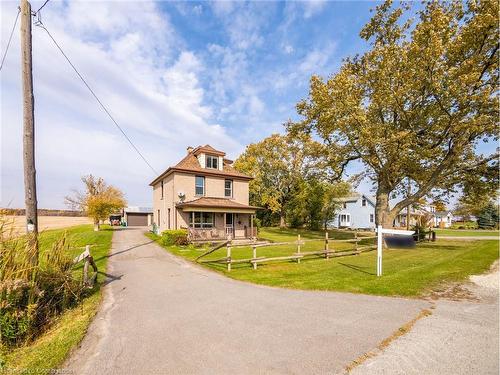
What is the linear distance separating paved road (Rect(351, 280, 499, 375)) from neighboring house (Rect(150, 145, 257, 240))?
695 inches

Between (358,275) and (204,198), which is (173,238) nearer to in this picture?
(204,198)

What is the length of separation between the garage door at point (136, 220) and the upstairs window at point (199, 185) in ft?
110

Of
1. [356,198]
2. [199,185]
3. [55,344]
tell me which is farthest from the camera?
[356,198]

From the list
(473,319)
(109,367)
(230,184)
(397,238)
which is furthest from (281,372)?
(230,184)

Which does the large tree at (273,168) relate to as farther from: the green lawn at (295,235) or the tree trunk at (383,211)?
the tree trunk at (383,211)

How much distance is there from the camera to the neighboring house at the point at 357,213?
4741 cm

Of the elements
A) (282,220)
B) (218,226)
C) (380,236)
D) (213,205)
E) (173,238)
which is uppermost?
(213,205)

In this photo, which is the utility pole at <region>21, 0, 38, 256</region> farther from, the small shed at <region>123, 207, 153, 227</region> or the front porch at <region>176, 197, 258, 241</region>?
the small shed at <region>123, 207, 153, 227</region>

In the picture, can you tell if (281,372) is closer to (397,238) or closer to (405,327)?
(405,327)

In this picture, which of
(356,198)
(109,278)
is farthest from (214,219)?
(356,198)

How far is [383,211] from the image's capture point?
21141mm

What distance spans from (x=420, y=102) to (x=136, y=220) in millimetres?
49934

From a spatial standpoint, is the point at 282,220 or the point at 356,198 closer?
the point at 282,220

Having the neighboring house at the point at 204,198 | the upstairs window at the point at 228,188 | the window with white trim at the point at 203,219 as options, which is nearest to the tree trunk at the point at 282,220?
the neighboring house at the point at 204,198
